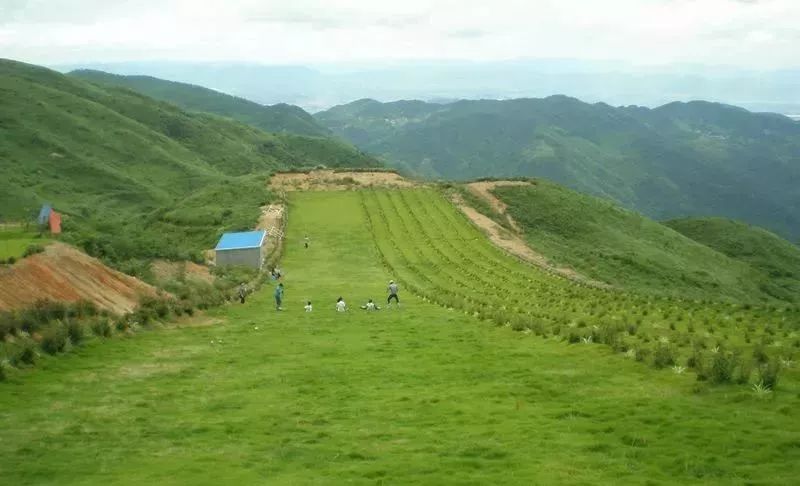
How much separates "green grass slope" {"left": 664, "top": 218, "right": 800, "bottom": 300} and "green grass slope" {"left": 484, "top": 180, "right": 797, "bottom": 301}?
18.3m

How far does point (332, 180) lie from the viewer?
279ft

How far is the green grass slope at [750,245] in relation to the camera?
104 m

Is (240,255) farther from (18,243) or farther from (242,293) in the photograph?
(18,243)

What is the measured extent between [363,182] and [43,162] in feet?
218

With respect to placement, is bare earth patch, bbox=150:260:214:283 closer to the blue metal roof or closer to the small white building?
the small white building

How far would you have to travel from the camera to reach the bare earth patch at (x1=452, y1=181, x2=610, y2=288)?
52.1 metres

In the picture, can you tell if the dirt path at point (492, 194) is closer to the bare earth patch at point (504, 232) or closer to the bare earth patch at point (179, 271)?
the bare earth patch at point (504, 232)

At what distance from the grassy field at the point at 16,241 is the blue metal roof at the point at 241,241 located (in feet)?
41.8

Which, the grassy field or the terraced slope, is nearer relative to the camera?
the terraced slope

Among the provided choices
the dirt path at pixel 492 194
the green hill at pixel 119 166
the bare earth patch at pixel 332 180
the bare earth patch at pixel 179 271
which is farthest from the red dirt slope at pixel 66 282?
the bare earth patch at pixel 332 180

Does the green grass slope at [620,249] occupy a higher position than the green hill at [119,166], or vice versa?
the green hill at [119,166]

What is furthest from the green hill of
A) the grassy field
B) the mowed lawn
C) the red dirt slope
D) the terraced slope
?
the mowed lawn

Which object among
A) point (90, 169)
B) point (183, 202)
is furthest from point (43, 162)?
point (183, 202)

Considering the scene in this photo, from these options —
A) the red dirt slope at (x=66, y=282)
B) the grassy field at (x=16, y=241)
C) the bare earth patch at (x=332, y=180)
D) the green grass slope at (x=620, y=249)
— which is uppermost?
the bare earth patch at (x=332, y=180)
